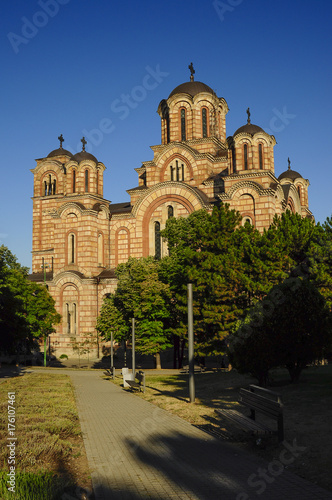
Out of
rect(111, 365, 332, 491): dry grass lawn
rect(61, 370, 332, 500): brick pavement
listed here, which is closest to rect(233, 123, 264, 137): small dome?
rect(111, 365, 332, 491): dry grass lawn

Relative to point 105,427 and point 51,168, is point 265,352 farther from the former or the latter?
point 51,168

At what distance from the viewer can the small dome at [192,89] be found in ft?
164

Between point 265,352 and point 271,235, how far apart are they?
11279 millimetres

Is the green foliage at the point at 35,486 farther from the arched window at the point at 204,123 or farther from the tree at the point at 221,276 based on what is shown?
the arched window at the point at 204,123

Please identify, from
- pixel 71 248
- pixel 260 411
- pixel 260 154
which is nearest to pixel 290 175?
pixel 260 154

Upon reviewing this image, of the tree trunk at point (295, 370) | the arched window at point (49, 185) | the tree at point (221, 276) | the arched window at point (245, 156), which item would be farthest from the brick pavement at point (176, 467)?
the arched window at point (49, 185)

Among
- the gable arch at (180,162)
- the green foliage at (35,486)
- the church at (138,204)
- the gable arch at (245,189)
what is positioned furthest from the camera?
the gable arch at (180,162)

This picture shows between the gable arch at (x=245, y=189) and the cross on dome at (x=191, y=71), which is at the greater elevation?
the cross on dome at (x=191, y=71)

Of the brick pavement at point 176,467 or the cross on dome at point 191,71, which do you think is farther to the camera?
the cross on dome at point 191,71

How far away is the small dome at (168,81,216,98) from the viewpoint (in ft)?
164

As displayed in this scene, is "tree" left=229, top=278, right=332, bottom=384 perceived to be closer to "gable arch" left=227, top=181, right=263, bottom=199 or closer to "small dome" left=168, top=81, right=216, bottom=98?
"gable arch" left=227, top=181, right=263, bottom=199

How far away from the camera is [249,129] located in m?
42.2

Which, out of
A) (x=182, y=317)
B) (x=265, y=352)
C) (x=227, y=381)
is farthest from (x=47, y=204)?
(x=265, y=352)

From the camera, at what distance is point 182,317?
3334 centimetres
